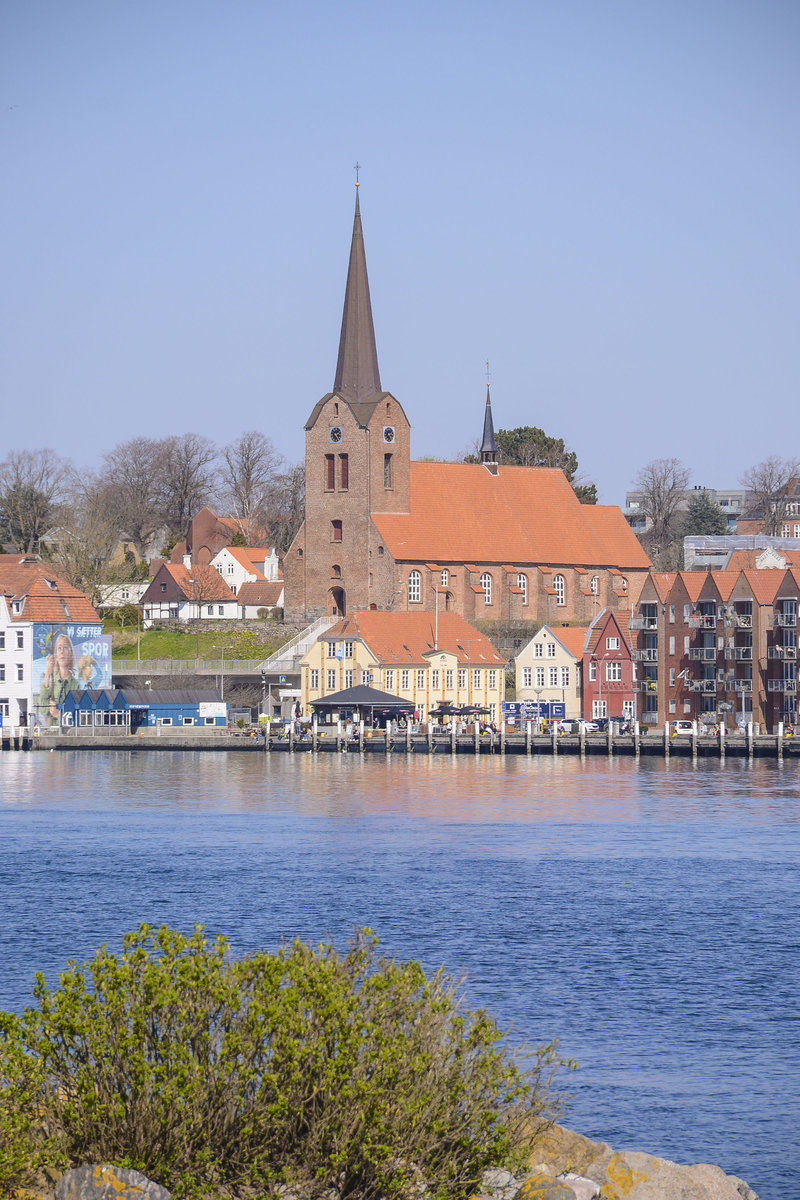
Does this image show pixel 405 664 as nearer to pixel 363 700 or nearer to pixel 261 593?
pixel 363 700

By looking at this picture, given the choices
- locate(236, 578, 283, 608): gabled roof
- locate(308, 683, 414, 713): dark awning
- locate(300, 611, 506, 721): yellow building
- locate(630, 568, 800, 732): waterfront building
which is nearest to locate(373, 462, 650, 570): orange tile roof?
locate(300, 611, 506, 721): yellow building

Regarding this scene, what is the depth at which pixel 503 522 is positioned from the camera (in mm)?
138250

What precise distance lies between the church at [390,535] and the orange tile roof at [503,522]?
151mm

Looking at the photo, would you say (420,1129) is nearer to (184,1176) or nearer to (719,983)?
(184,1176)

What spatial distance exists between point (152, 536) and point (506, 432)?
4156 centimetres

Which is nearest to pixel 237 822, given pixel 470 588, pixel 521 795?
pixel 521 795

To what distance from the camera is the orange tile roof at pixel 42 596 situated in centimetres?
11169

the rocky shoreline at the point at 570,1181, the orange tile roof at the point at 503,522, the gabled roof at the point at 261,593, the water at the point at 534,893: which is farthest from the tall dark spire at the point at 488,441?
the rocky shoreline at the point at 570,1181

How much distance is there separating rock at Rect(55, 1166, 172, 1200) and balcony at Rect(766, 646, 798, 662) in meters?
91.8

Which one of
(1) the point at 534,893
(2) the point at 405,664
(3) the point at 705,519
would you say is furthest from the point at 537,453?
(1) the point at 534,893

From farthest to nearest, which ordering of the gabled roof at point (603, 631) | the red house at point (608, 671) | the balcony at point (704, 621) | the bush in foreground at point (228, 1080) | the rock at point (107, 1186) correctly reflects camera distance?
1. the gabled roof at point (603, 631)
2. the red house at point (608, 671)
3. the balcony at point (704, 621)
4. the bush in foreground at point (228, 1080)
5. the rock at point (107, 1186)

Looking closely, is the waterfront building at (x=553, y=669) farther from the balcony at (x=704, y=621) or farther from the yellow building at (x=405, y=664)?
the balcony at (x=704, y=621)

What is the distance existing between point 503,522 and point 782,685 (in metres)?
38.3

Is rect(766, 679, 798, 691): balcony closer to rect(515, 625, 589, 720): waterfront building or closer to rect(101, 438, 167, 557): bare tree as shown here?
rect(515, 625, 589, 720): waterfront building
